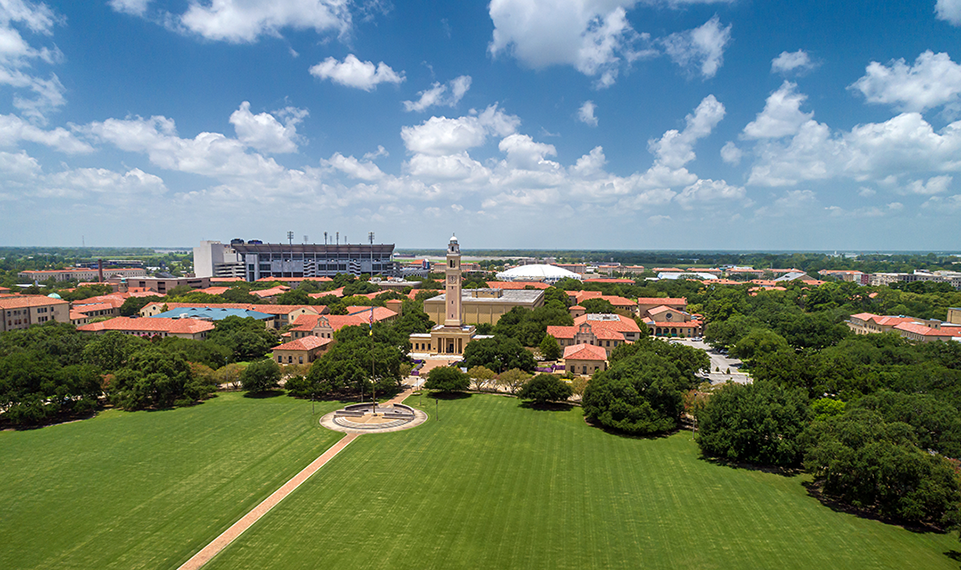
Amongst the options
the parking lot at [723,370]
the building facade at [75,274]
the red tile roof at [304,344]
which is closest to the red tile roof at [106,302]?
the red tile roof at [304,344]

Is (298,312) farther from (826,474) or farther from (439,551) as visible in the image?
(826,474)

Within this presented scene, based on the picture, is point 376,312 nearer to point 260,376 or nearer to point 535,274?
point 260,376

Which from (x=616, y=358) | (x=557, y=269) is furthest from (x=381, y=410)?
(x=557, y=269)

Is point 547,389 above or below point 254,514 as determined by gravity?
above

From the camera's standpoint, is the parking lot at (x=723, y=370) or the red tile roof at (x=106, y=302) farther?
the red tile roof at (x=106, y=302)

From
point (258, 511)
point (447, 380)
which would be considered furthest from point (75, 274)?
point (258, 511)

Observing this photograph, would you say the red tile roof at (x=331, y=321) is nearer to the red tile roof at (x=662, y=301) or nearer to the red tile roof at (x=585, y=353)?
the red tile roof at (x=585, y=353)
